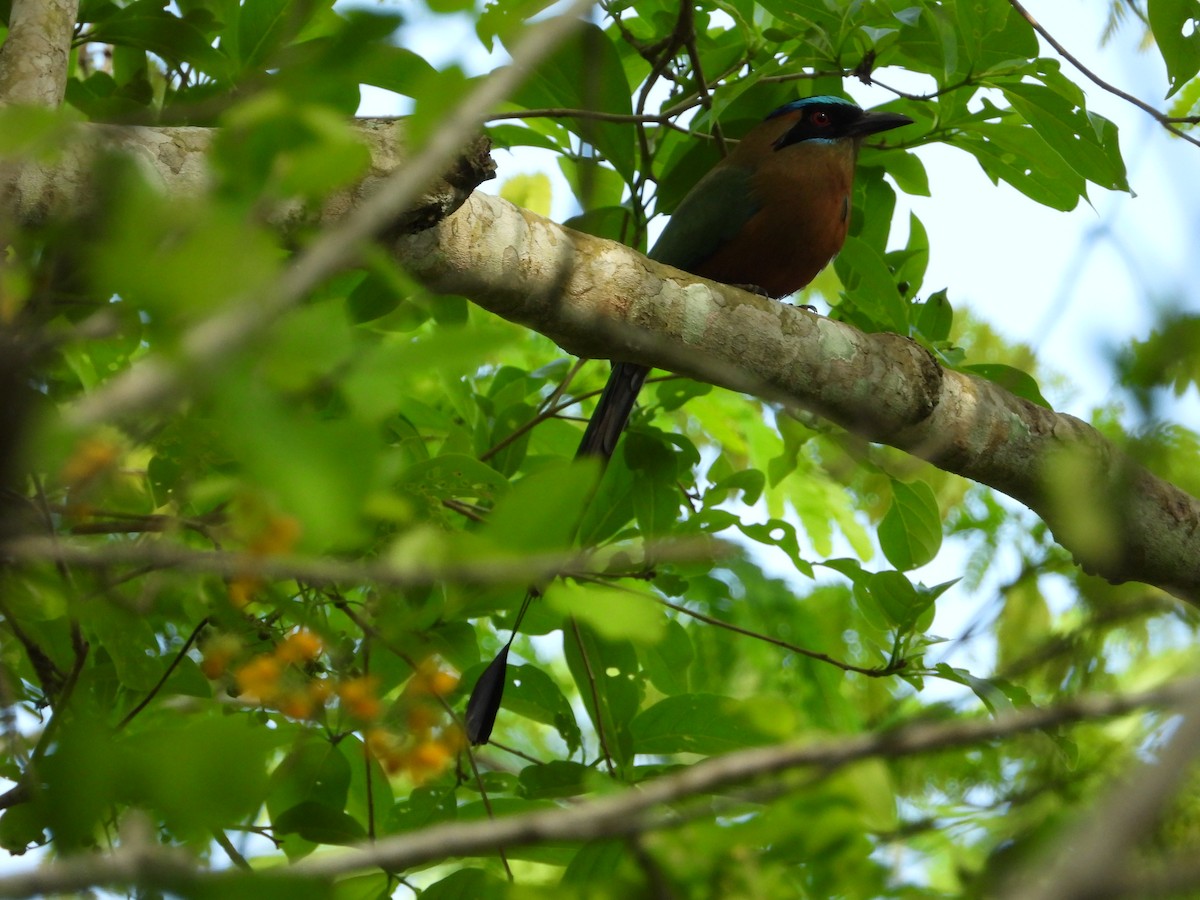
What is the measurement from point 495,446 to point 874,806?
212 centimetres

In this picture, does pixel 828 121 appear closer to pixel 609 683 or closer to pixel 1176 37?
pixel 1176 37

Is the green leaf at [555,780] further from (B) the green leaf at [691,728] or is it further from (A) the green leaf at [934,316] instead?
(A) the green leaf at [934,316]

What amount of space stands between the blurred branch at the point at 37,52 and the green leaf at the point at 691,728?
67.7 inches

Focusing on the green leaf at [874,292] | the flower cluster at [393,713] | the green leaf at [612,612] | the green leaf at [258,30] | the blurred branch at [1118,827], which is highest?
the green leaf at [258,30]

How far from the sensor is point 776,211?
414cm

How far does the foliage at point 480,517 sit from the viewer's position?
90 cm

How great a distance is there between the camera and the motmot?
13.1 feet

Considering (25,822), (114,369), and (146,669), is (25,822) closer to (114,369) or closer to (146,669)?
(146,669)

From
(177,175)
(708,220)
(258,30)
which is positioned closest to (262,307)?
(177,175)

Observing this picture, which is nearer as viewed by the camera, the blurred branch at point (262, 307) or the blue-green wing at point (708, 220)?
the blurred branch at point (262, 307)

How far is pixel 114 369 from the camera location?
2.42 meters

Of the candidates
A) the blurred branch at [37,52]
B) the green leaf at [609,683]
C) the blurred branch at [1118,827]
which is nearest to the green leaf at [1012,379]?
the green leaf at [609,683]

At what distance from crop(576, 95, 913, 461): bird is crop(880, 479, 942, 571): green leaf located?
120 centimetres

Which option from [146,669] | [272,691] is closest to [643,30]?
[146,669]
